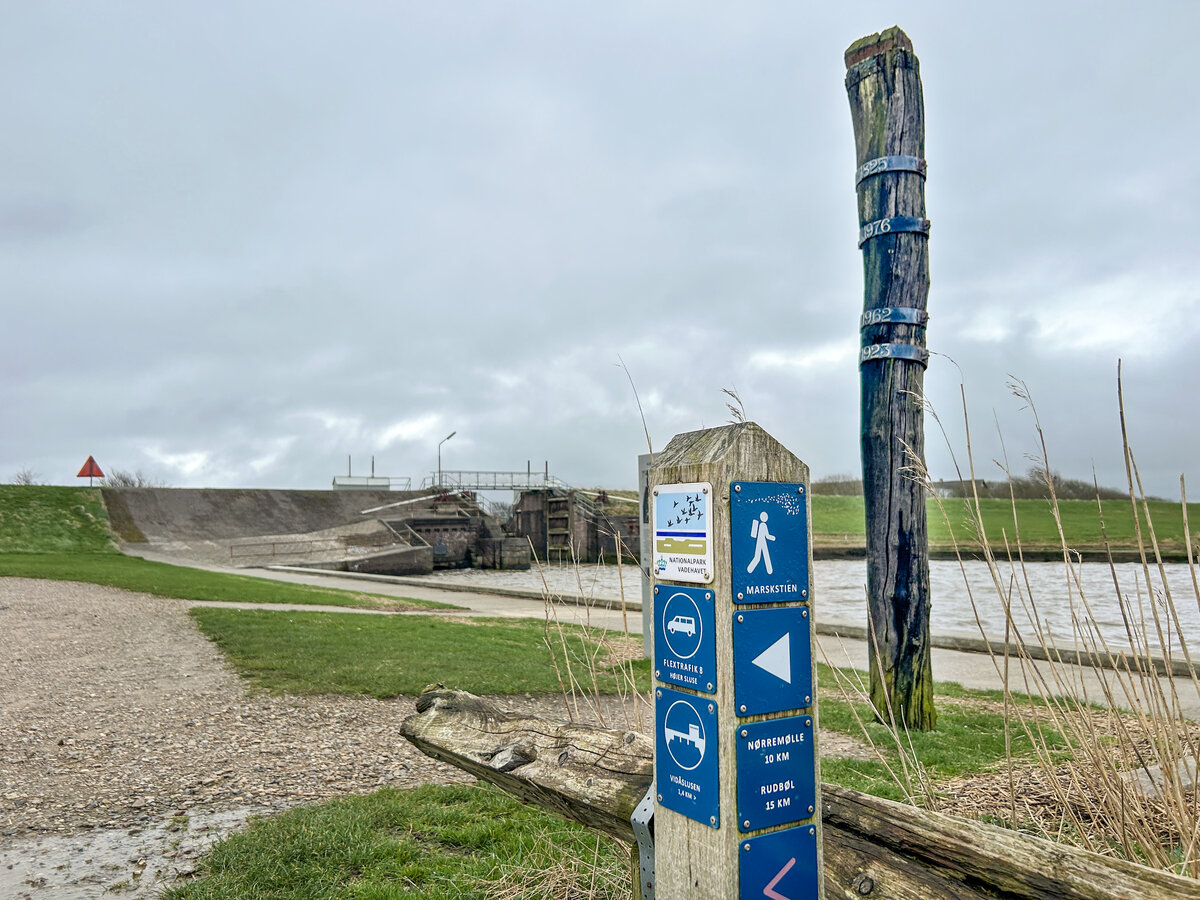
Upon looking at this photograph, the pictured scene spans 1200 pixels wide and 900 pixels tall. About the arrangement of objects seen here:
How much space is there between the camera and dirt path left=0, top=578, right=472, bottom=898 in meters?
3.81

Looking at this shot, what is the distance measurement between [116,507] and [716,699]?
43.2 m

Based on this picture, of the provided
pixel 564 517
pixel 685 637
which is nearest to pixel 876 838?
pixel 685 637

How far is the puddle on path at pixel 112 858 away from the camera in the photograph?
3400 millimetres

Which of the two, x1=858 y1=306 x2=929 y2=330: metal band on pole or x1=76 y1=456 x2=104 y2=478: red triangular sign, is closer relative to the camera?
x1=858 y1=306 x2=929 y2=330: metal band on pole

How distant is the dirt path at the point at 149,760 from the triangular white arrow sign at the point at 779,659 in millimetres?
3027

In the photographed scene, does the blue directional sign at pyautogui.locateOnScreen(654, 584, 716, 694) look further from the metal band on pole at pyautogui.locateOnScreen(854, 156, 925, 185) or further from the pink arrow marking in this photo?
the metal band on pole at pyautogui.locateOnScreen(854, 156, 925, 185)

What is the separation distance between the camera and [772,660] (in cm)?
172

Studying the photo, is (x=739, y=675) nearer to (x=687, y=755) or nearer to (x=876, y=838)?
(x=687, y=755)

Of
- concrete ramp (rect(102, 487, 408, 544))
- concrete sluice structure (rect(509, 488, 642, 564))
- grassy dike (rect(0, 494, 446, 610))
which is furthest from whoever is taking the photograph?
concrete sluice structure (rect(509, 488, 642, 564))

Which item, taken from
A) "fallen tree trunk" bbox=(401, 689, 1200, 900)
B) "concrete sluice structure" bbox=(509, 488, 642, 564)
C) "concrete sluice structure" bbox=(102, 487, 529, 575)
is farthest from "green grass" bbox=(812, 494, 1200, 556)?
"fallen tree trunk" bbox=(401, 689, 1200, 900)

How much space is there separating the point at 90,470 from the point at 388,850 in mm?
45504

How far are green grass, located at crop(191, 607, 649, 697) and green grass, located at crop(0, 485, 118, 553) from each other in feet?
79.2

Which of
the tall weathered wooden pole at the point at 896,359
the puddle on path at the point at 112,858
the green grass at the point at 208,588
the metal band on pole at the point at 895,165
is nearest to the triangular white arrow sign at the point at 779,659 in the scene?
the puddle on path at the point at 112,858

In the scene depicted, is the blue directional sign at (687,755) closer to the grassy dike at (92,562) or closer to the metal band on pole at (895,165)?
the metal band on pole at (895,165)
